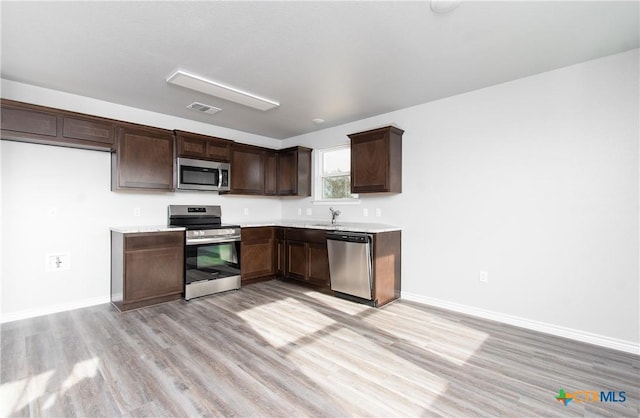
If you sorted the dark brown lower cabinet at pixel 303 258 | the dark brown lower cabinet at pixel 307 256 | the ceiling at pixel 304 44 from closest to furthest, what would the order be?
the ceiling at pixel 304 44 → the dark brown lower cabinet at pixel 303 258 → the dark brown lower cabinet at pixel 307 256

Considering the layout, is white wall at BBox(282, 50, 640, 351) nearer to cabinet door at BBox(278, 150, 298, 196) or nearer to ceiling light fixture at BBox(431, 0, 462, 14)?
ceiling light fixture at BBox(431, 0, 462, 14)

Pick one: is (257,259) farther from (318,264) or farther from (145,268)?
(145,268)

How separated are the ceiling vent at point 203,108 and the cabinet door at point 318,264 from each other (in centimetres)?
226

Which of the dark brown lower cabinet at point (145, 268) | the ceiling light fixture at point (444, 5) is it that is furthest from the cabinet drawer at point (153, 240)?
the ceiling light fixture at point (444, 5)

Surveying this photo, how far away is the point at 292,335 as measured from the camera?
2.80 meters

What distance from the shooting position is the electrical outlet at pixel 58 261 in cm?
337

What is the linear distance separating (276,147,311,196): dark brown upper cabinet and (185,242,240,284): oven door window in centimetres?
140

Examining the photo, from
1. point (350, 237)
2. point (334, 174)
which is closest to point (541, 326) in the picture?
point (350, 237)

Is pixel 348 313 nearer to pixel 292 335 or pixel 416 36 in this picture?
pixel 292 335

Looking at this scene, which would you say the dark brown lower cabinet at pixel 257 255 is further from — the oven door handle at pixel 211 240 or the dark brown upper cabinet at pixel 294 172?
the dark brown upper cabinet at pixel 294 172

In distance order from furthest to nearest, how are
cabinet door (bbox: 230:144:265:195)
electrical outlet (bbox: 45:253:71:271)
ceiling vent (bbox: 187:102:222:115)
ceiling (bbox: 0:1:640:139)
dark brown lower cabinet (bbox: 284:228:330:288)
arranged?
cabinet door (bbox: 230:144:265:195), dark brown lower cabinet (bbox: 284:228:330:288), ceiling vent (bbox: 187:102:222:115), electrical outlet (bbox: 45:253:71:271), ceiling (bbox: 0:1:640:139)

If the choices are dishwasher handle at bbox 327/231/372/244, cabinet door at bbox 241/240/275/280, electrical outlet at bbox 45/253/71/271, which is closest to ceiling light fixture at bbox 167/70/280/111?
dishwasher handle at bbox 327/231/372/244

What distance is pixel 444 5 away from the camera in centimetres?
194

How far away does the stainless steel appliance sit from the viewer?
387 cm
